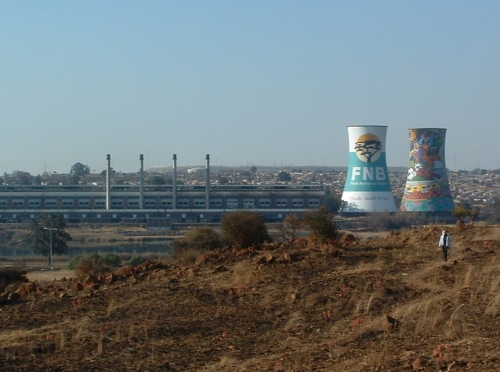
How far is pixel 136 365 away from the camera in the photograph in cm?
770

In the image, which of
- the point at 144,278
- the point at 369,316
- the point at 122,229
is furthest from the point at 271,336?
the point at 122,229

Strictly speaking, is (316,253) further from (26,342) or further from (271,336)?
(26,342)

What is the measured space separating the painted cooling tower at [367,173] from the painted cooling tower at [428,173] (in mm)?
1487

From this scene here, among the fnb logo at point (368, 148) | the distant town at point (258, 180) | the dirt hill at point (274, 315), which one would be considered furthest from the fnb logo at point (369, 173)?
the dirt hill at point (274, 315)

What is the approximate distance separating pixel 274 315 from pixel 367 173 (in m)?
33.1

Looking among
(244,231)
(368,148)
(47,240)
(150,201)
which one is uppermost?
(368,148)

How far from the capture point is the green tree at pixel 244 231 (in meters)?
16.8

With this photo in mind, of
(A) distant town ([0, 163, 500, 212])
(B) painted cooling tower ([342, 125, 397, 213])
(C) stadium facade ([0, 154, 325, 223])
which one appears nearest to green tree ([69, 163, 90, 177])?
(A) distant town ([0, 163, 500, 212])

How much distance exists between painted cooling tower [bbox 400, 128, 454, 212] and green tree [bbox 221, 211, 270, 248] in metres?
23.4

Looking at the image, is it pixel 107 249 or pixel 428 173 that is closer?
pixel 107 249

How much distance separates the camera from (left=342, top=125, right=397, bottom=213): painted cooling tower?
40500 millimetres

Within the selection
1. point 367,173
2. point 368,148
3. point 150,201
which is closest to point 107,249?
point 368,148

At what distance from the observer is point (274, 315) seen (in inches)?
374

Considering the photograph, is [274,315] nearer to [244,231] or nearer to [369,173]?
[244,231]
